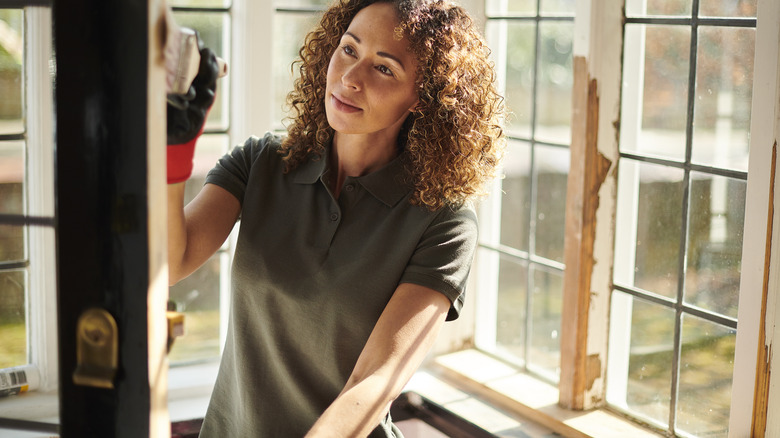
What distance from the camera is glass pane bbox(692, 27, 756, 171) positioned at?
176 centimetres

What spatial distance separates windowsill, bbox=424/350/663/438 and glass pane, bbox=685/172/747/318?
0.37 meters

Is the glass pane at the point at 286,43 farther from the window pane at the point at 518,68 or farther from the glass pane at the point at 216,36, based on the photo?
the window pane at the point at 518,68

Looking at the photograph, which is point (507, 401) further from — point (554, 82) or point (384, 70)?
point (384, 70)

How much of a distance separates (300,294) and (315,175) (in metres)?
0.22

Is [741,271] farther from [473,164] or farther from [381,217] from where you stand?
[381,217]

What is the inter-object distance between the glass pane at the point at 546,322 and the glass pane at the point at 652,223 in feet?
0.85

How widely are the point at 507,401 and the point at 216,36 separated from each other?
1216 millimetres

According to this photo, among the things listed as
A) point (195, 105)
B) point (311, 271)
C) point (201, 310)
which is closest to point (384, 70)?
point (311, 271)

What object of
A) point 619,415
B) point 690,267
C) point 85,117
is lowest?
point 619,415

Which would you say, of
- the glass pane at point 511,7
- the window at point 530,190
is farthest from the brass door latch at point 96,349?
the glass pane at point 511,7

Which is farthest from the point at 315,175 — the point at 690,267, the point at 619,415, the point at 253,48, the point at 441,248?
the point at 619,415

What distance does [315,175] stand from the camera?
1.51m

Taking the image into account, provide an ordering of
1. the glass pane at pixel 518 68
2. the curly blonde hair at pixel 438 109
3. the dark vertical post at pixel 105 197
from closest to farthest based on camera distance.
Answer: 1. the dark vertical post at pixel 105 197
2. the curly blonde hair at pixel 438 109
3. the glass pane at pixel 518 68

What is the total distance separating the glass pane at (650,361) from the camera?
2.00 m
